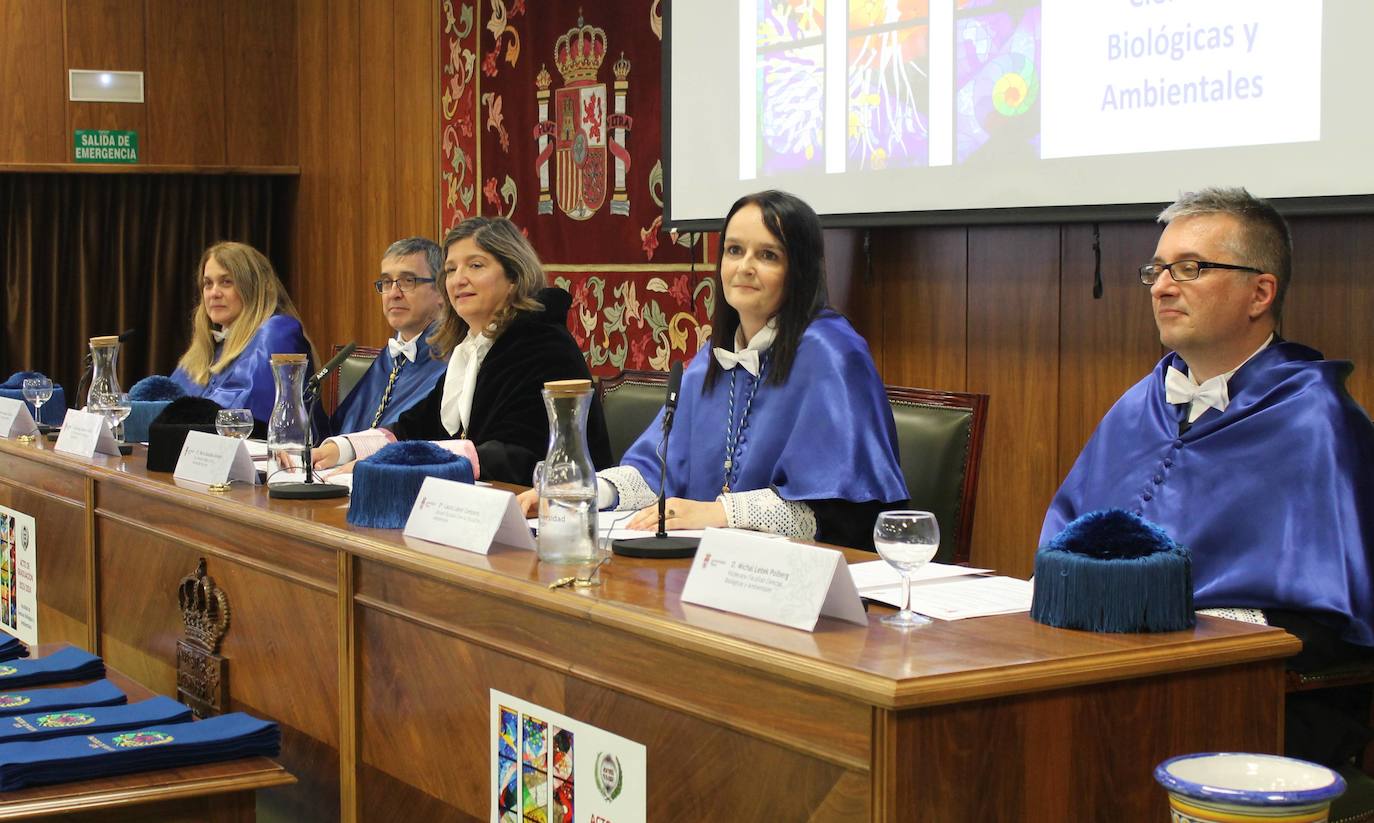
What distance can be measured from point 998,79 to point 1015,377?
2.34 ft

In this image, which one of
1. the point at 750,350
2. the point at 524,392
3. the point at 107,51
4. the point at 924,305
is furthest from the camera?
the point at 107,51

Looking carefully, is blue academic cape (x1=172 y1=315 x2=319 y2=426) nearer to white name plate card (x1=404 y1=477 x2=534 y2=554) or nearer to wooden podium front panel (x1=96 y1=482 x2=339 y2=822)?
wooden podium front panel (x1=96 y1=482 x2=339 y2=822)

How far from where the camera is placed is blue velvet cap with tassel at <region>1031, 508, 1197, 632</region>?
1853mm

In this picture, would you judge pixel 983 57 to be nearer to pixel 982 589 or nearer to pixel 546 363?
pixel 546 363

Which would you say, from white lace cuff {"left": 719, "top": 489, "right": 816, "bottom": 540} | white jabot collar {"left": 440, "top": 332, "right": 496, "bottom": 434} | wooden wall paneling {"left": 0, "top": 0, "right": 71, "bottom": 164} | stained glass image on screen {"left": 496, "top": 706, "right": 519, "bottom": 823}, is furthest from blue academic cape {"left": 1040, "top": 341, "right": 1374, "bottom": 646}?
wooden wall paneling {"left": 0, "top": 0, "right": 71, "bottom": 164}

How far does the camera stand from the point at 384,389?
177 inches

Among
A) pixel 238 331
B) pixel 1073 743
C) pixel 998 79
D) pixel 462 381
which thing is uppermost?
pixel 998 79

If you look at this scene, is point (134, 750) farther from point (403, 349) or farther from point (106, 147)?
point (106, 147)

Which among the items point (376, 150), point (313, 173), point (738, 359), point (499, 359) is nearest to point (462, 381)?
point (499, 359)

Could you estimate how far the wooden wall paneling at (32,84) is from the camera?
675 cm

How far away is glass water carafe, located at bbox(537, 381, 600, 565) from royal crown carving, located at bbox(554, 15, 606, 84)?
344cm

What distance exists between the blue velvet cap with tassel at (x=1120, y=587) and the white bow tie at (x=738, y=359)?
1.33 metres

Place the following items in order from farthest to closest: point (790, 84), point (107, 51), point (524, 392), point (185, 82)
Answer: point (185, 82) → point (107, 51) → point (790, 84) → point (524, 392)

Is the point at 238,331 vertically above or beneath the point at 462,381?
above
